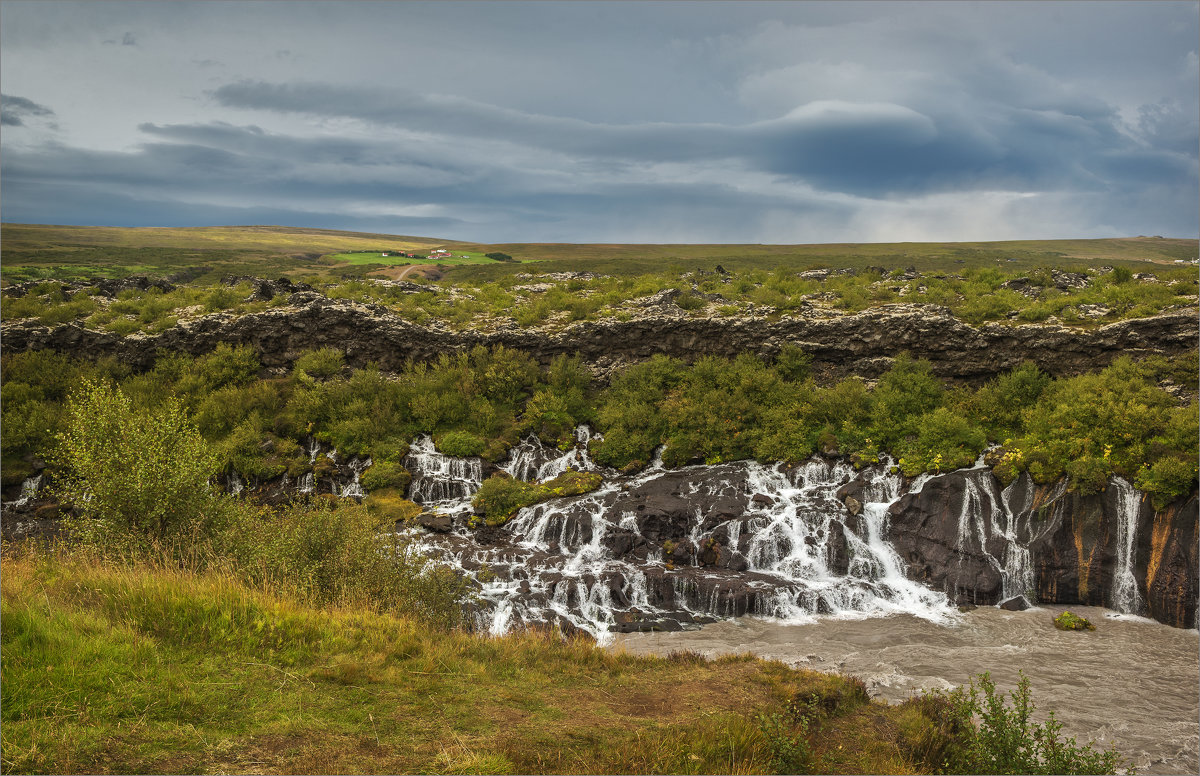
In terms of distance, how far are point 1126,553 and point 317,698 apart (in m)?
24.4

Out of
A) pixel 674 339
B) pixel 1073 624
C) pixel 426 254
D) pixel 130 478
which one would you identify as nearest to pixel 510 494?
pixel 674 339

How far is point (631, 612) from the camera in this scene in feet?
68.8

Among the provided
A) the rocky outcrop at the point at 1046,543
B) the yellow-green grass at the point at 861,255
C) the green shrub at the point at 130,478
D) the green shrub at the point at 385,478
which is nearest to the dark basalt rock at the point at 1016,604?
the rocky outcrop at the point at 1046,543

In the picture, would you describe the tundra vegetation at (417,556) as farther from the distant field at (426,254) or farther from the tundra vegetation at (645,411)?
the distant field at (426,254)

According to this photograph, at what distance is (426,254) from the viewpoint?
113562 mm

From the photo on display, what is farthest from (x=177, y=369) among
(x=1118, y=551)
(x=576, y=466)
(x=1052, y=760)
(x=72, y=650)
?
(x=1118, y=551)

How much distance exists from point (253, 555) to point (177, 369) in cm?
2790

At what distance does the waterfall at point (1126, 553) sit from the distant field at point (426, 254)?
35.3 meters

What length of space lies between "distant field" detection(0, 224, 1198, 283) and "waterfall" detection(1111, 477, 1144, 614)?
35322 mm

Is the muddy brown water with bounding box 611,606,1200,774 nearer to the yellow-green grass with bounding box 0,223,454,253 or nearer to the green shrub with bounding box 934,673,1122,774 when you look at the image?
the green shrub with bounding box 934,673,1122,774

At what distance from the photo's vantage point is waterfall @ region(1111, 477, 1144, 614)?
797 inches

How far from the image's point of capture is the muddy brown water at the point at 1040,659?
14195 mm

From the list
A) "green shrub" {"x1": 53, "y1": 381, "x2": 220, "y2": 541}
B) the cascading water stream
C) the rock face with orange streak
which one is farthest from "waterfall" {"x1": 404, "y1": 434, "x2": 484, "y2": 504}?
the rock face with orange streak

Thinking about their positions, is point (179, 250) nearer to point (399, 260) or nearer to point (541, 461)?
point (399, 260)
